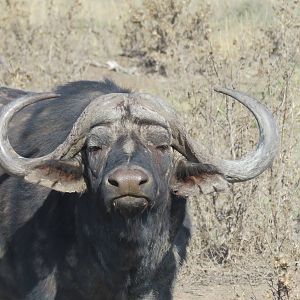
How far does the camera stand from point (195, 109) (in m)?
8.32

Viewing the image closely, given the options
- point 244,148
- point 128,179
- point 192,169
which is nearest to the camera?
point 128,179

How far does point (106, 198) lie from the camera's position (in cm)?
514

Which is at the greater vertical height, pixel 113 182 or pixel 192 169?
pixel 192 169

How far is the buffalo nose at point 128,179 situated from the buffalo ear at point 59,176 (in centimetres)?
55

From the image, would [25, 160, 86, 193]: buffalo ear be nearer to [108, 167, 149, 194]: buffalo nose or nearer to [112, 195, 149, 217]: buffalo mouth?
[112, 195, 149, 217]: buffalo mouth

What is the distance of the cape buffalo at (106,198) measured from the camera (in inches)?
213

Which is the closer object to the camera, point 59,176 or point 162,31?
point 59,176

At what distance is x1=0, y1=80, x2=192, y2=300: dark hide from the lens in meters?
5.48

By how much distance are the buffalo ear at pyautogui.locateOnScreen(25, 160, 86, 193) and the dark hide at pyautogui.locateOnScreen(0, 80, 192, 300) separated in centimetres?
6

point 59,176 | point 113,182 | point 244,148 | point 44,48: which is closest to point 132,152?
point 113,182

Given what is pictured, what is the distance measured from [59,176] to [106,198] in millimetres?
491

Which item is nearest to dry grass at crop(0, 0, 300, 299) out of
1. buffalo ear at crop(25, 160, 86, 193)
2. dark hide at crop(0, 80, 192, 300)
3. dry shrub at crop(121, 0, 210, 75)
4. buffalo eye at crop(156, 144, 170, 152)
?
dry shrub at crop(121, 0, 210, 75)

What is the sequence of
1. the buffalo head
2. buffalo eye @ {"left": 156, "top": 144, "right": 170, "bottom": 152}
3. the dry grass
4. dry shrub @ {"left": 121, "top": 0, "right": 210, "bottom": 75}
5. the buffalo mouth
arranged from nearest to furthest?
the buffalo mouth, the buffalo head, buffalo eye @ {"left": 156, "top": 144, "right": 170, "bottom": 152}, the dry grass, dry shrub @ {"left": 121, "top": 0, "right": 210, "bottom": 75}

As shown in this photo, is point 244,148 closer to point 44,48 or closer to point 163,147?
point 163,147
